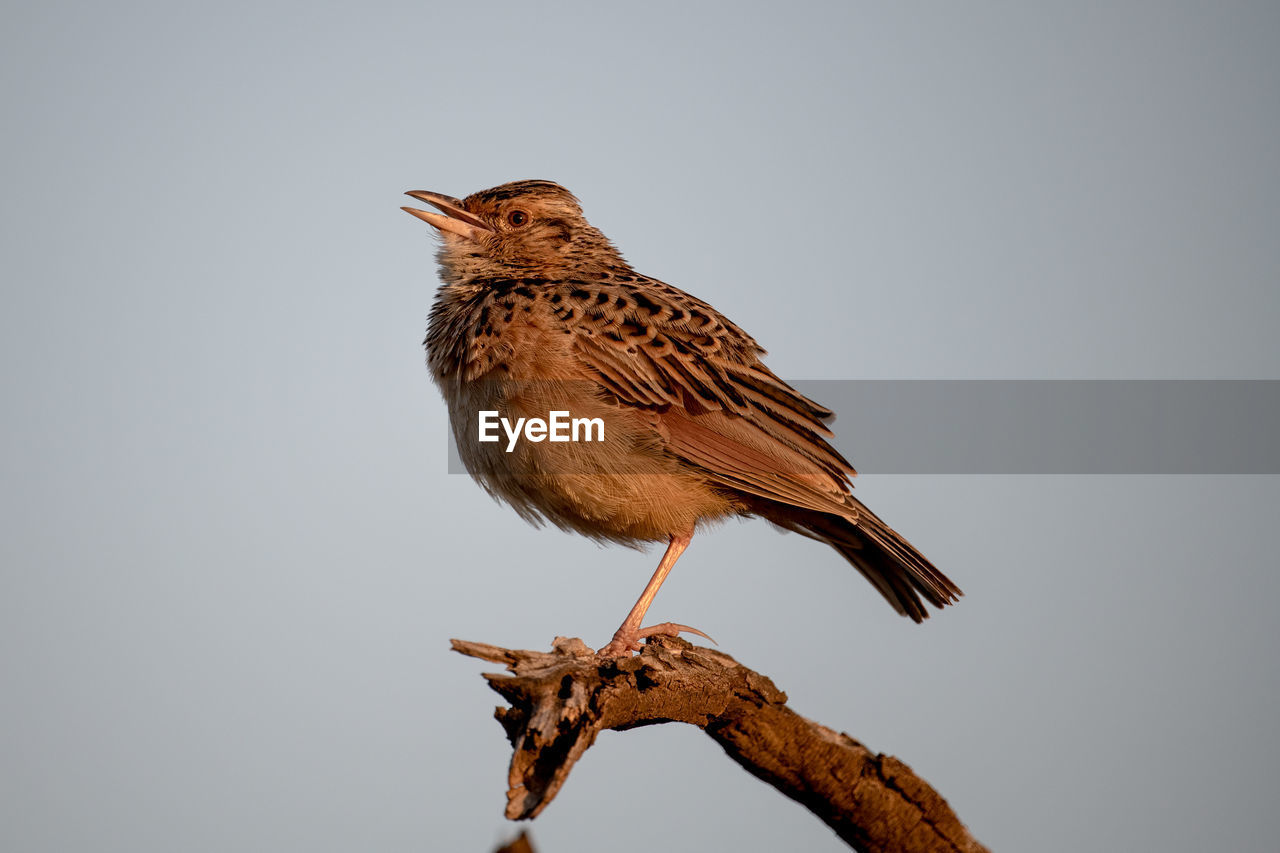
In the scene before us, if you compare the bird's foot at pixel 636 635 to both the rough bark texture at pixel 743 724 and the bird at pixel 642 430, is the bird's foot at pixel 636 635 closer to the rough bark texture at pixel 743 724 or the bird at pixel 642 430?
the bird at pixel 642 430

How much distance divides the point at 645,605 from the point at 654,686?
5.27ft

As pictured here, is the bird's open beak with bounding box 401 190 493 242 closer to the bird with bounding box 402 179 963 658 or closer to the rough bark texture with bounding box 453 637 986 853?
the bird with bounding box 402 179 963 658

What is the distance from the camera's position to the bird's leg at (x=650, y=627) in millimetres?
7077

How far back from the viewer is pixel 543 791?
190 inches

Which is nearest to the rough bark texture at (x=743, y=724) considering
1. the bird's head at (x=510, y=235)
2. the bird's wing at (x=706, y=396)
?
the bird's wing at (x=706, y=396)

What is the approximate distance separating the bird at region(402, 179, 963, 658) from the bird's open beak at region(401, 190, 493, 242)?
0.62 meters

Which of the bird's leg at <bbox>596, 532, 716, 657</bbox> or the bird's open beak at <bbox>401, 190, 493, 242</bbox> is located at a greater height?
the bird's open beak at <bbox>401, 190, 493, 242</bbox>

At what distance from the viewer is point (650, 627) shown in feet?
23.5

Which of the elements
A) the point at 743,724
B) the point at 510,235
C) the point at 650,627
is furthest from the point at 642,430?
the point at 510,235

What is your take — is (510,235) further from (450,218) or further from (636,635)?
(636,635)

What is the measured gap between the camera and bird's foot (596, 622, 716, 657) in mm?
7043

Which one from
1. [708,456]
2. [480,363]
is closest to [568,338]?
[480,363]

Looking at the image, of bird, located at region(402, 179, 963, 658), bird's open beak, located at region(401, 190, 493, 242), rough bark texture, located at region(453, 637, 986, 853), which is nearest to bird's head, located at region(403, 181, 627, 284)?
bird's open beak, located at region(401, 190, 493, 242)

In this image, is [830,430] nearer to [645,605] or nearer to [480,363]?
[645,605]
